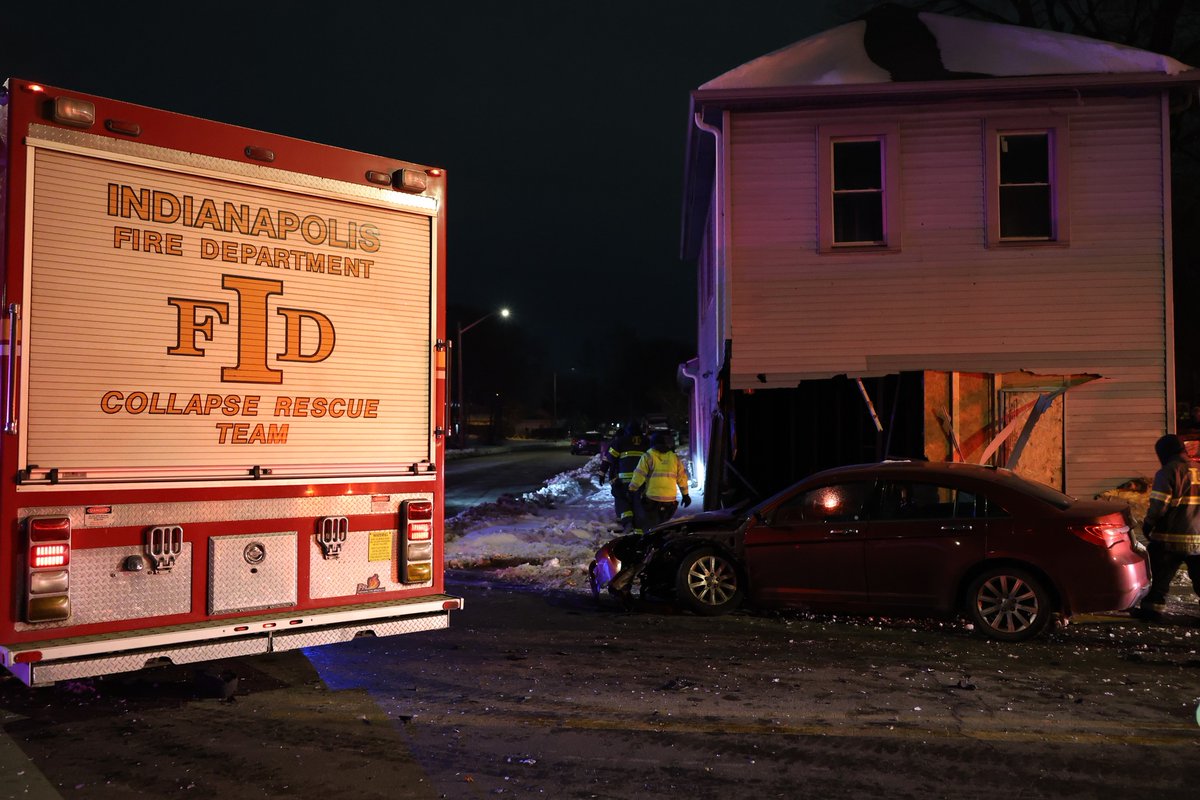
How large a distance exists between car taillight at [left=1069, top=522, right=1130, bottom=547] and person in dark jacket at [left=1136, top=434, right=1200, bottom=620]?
1278 mm

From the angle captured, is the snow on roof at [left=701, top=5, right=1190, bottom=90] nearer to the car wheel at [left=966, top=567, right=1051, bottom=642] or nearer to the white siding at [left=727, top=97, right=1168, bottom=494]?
the white siding at [left=727, top=97, right=1168, bottom=494]

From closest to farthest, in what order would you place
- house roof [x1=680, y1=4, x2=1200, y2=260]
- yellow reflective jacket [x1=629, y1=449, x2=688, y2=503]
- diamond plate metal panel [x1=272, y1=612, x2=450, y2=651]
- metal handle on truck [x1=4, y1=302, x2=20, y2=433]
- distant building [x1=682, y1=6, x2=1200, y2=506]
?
metal handle on truck [x1=4, y1=302, x2=20, y2=433], diamond plate metal panel [x1=272, y1=612, x2=450, y2=651], yellow reflective jacket [x1=629, y1=449, x2=688, y2=503], house roof [x1=680, y1=4, x2=1200, y2=260], distant building [x1=682, y1=6, x2=1200, y2=506]

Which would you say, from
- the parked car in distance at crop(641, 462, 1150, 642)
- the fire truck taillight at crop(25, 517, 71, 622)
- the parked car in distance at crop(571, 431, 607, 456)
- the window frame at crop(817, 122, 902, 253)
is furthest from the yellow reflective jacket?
the parked car in distance at crop(571, 431, 607, 456)

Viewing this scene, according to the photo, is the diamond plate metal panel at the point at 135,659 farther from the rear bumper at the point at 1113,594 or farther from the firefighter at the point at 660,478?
the firefighter at the point at 660,478

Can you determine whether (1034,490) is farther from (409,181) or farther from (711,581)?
(409,181)

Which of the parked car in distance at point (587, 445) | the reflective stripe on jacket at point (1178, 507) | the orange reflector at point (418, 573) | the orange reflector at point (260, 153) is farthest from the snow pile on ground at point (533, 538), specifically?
the parked car in distance at point (587, 445)

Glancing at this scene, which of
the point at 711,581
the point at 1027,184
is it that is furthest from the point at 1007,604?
the point at 1027,184

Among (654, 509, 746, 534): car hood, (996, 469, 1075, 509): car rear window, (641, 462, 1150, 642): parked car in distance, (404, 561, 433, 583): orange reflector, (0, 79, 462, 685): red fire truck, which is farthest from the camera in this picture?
(654, 509, 746, 534): car hood

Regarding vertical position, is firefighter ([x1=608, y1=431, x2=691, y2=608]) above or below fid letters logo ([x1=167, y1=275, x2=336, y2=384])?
below

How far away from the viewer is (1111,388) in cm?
1454

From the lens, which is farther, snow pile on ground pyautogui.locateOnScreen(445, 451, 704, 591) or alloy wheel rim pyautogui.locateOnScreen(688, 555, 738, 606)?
snow pile on ground pyautogui.locateOnScreen(445, 451, 704, 591)

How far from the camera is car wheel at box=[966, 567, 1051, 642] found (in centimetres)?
741

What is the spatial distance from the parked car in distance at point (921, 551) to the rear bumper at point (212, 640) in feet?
10.1

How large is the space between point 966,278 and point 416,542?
37.2 ft
